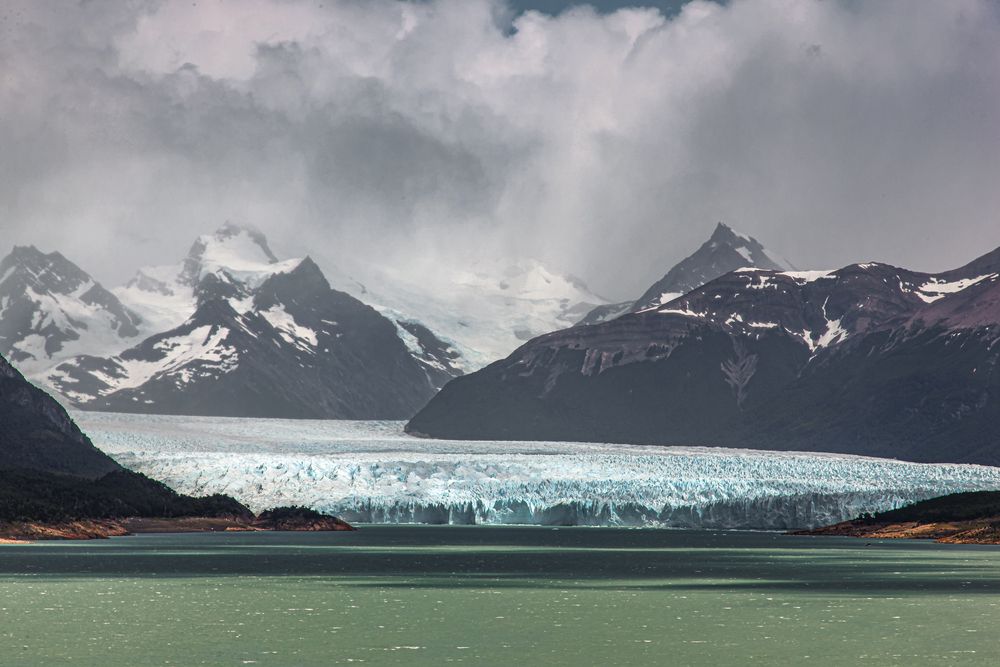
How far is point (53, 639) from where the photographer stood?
43.9 m

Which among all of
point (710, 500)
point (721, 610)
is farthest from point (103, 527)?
point (721, 610)

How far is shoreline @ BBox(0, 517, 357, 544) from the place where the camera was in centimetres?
12206

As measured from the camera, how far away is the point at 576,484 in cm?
15038

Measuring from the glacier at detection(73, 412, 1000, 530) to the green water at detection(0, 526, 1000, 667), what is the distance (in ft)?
159

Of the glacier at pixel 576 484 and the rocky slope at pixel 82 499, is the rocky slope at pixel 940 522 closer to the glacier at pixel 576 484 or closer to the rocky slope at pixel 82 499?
the glacier at pixel 576 484

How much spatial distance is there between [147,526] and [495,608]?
9433cm

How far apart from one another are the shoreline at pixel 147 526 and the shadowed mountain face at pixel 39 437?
15112 millimetres

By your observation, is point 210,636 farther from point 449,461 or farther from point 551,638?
point 449,461

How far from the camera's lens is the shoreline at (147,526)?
12206 centimetres

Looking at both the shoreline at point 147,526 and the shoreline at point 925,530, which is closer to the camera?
the shoreline at point 147,526

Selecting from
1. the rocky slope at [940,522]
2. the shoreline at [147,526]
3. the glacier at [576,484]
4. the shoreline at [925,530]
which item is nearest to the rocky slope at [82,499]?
the shoreline at [147,526]

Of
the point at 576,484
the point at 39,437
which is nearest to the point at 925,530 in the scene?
the point at 576,484

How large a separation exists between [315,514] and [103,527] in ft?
74.9

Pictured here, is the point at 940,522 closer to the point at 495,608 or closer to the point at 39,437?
the point at 495,608
